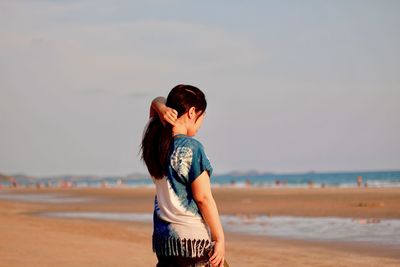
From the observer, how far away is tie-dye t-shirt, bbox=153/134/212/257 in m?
3.91

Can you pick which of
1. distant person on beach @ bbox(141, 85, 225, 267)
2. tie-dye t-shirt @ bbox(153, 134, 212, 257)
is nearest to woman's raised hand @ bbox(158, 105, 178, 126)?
distant person on beach @ bbox(141, 85, 225, 267)

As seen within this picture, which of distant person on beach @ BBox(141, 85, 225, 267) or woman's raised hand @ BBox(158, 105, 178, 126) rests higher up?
woman's raised hand @ BBox(158, 105, 178, 126)

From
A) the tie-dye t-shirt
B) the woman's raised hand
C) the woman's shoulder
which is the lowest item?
the tie-dye t-shirt

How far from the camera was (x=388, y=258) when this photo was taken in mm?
12336

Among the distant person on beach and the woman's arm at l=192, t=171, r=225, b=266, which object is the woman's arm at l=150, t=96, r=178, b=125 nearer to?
the distant person on beach

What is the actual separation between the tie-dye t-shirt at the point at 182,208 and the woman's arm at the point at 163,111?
0.11m

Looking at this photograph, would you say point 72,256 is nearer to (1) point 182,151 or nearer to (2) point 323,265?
(2) point 323,265

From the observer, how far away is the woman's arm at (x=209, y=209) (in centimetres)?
386

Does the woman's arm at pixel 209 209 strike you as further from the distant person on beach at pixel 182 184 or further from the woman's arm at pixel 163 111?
the woman's arm at pixel 163 111

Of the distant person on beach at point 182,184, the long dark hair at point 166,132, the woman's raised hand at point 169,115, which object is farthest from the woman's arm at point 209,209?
the woman's raised hand at point 169,115

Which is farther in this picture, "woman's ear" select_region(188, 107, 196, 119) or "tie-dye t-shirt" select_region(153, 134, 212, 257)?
"woman's ear" select_region(188, 107, 196, 119)

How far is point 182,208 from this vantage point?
3.96 meters

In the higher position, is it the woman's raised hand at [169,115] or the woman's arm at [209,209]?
the woman's raised hand at [169,115]

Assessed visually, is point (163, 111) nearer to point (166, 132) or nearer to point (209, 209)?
point (166, 132)
